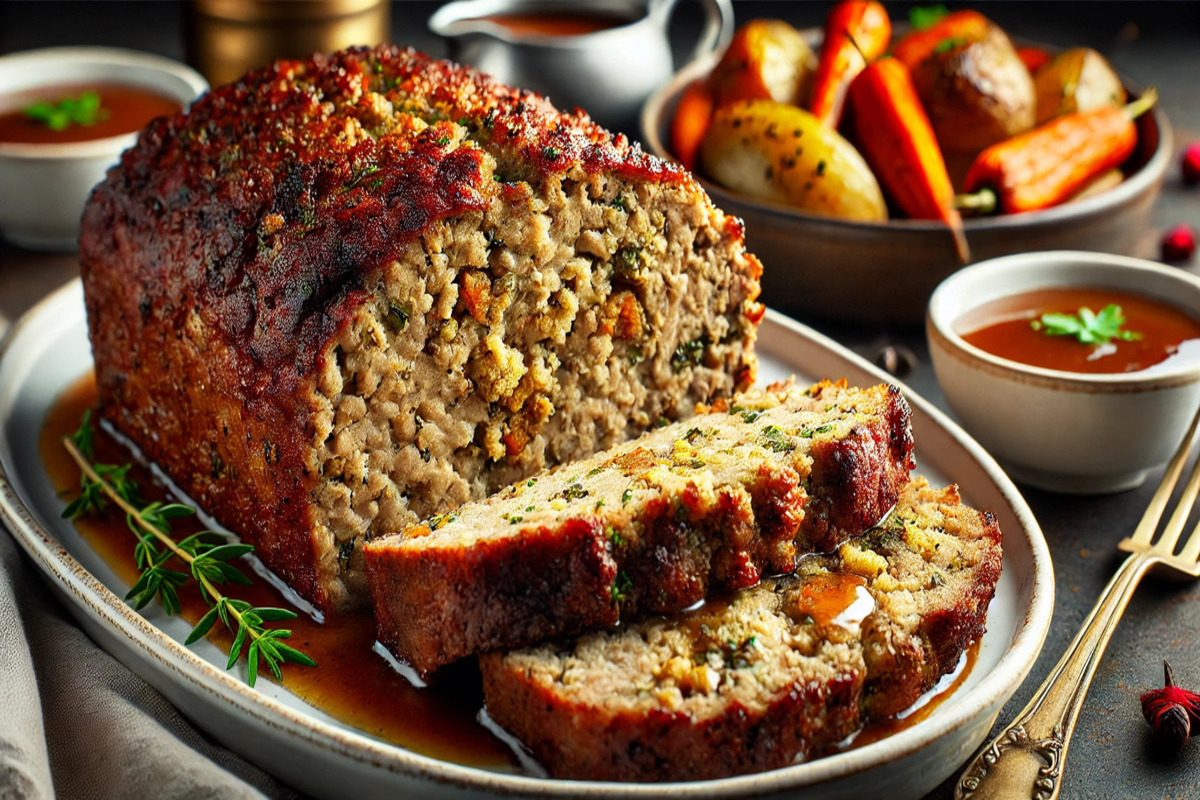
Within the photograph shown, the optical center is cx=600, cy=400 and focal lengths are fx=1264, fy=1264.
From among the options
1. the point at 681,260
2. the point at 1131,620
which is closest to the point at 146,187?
the point at 681,260

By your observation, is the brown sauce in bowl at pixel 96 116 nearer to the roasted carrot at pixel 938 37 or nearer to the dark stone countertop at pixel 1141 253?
the dark stone countertop at pixel 1141 253

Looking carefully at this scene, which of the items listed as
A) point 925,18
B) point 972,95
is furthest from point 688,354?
point 925,18

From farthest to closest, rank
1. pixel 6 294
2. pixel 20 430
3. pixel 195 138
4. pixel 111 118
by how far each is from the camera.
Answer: pixel 111 118 → pixel 6 294 → pixel 20 430 → pixel 195 138

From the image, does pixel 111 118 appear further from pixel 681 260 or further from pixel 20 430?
pixel 681 260

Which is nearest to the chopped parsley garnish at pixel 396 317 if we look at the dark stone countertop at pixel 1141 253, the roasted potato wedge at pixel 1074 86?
the dark stone countertop at pixel 1141 253

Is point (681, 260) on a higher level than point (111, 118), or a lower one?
higher

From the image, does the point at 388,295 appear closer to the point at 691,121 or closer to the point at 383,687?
the point at 383,687

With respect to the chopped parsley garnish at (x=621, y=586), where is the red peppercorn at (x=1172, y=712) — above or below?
below
